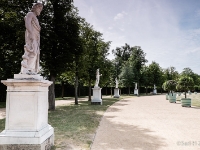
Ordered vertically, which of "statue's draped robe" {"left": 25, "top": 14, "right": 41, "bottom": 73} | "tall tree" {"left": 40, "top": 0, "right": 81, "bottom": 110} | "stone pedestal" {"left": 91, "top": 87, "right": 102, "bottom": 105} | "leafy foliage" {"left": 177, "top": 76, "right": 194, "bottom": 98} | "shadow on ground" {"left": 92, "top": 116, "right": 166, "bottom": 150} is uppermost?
"tall tree" {"left": 40, "top": 0, "right": 81, "bottom": 110}

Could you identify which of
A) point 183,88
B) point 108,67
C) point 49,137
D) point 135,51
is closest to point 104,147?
point 49,137

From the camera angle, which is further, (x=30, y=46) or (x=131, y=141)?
(x=131, y=141)

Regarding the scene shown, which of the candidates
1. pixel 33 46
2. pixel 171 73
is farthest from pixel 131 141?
pixel 171 73

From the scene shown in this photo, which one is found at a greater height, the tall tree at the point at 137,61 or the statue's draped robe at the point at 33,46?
the tall tree at the point at 137,61

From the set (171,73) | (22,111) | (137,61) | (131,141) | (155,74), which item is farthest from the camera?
(171,73)

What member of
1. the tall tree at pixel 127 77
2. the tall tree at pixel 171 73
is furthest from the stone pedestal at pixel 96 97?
the tall tree at pixel 171 73

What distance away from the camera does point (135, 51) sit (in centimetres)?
5341

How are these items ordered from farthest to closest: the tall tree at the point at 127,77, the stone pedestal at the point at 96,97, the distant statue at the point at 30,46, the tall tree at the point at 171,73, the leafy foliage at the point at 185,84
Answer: the tall tree at the point at 171,73
the tall tree at the point at 127,77
the stone pedestal at the point at 96,97
the leafy foliage at the point at 185,84
the distant statue at the point at 30,46

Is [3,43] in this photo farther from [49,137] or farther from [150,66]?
[150,66]

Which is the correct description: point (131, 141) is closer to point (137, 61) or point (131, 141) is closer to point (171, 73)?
point (137, 61)

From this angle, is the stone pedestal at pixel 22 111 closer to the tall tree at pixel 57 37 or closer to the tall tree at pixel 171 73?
the tall tree at pixel 57 37

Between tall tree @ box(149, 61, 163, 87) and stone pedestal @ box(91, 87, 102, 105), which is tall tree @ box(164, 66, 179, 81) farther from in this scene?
stone pedestal @ box(91, 87, 102, 105)

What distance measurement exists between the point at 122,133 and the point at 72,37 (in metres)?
9.15

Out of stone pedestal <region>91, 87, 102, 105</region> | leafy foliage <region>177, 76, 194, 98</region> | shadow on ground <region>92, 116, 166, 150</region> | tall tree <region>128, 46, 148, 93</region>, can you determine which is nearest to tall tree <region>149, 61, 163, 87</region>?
tall tree <region>128, 46, 148, 93</region>
